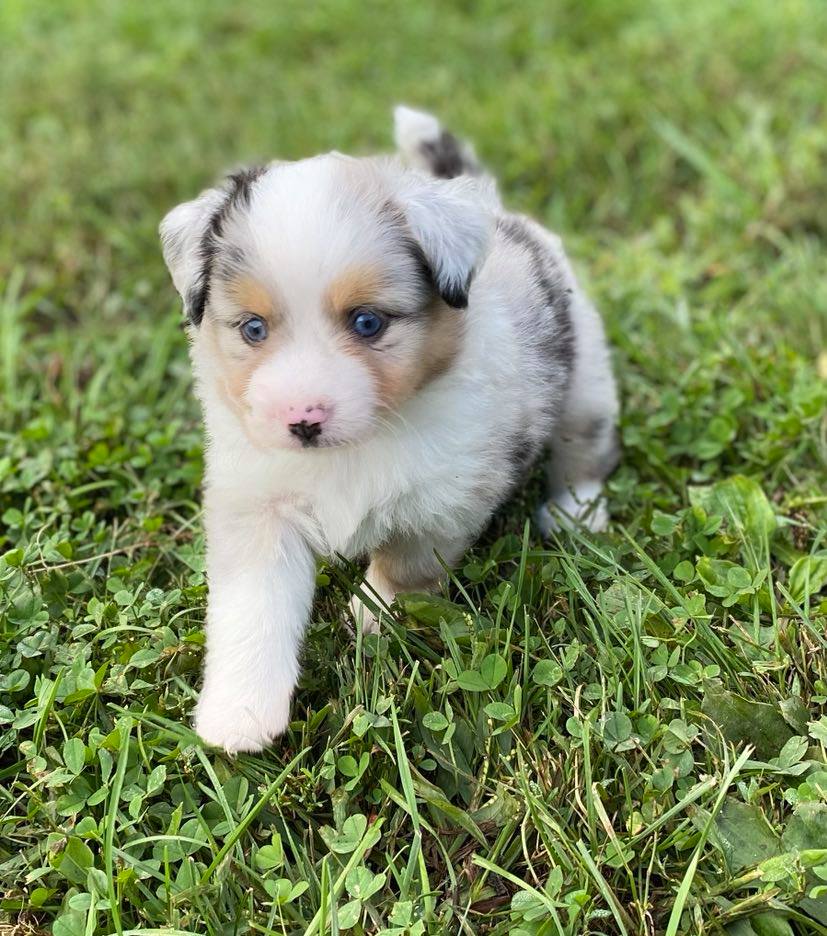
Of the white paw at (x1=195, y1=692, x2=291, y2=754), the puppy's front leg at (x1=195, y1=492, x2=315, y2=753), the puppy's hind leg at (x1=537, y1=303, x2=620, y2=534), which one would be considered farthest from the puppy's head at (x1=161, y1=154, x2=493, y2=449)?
the puppy's hind leg at (x1=537, y1=303, x2=620, y2=534)

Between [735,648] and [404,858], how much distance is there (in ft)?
3.20

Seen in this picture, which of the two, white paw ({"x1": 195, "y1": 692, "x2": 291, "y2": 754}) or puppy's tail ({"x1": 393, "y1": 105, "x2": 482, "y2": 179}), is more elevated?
puppy's tail ({"x1": 393, "y1": 105, "x2": 482, "y2": 179})

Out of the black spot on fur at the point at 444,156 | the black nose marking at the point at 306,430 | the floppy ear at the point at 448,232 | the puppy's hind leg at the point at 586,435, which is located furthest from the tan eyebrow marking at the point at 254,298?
the black spot on fur at the point at 444,156

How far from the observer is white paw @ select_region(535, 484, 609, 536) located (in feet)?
10.1

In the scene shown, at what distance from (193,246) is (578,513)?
57.1 inches

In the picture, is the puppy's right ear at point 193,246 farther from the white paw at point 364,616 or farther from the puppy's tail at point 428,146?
the puppy's tail at point 428,146

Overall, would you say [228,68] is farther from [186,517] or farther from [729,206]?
[186,517]

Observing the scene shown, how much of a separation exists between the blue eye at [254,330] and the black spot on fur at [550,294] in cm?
86

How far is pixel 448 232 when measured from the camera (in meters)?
2.43

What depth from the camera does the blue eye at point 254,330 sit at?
236cm

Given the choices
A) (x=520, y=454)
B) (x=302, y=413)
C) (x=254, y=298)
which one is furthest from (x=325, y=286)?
(x=520, y=454)

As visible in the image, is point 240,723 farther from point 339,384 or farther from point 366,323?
point 366,323

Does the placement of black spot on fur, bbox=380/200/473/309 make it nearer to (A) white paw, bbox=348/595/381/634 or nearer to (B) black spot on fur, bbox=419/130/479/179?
(A) white paw, bbox=348/595/381/634

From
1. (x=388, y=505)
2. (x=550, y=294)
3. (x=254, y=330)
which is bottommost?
(x=388, y=505)
